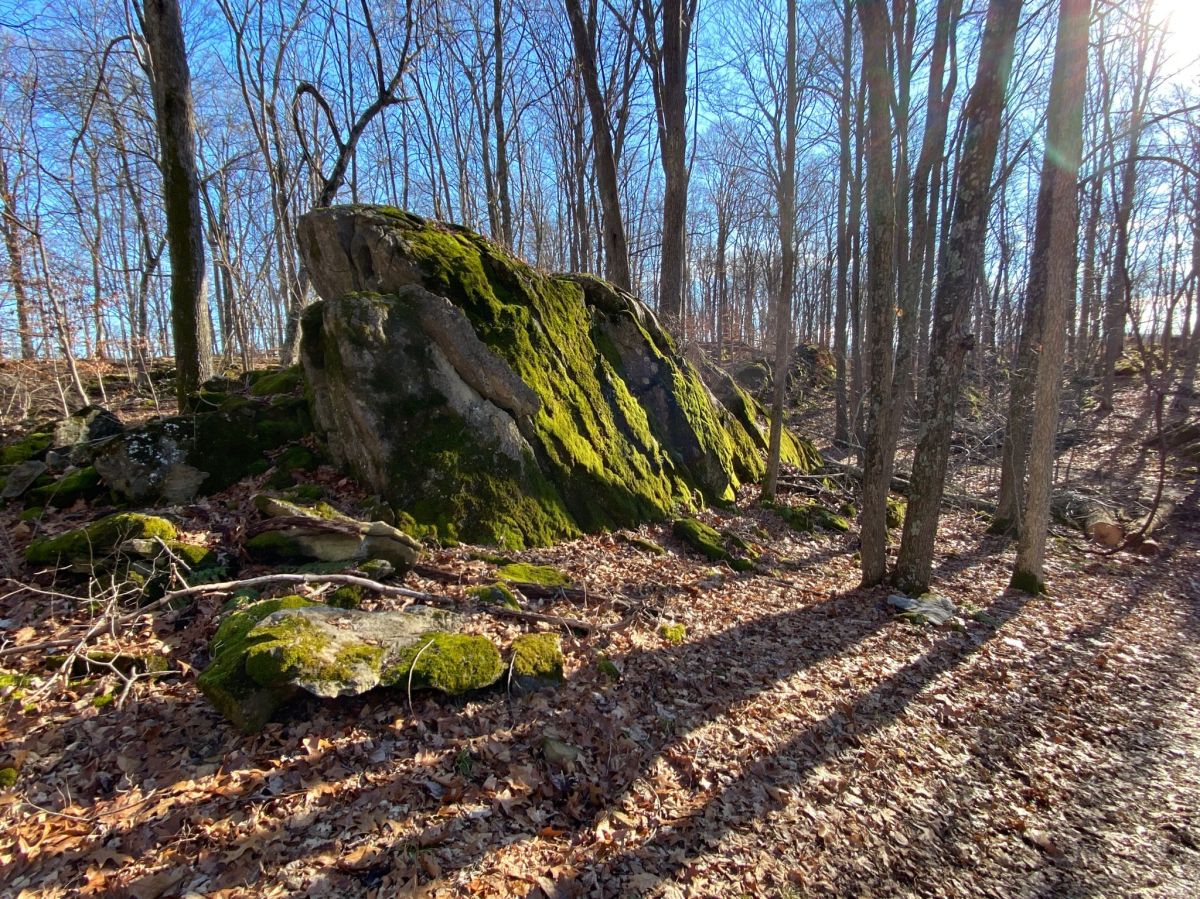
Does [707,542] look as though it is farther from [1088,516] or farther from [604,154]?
[604,154]

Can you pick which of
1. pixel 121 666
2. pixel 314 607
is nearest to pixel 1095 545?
pixel 314 607

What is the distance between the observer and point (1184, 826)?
366cm

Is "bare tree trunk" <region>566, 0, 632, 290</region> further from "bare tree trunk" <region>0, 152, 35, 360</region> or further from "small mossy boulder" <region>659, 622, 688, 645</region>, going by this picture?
"bare tree trunk" <region>0, 152, 35, 360</region>

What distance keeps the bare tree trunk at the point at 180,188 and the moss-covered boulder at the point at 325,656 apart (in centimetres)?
583

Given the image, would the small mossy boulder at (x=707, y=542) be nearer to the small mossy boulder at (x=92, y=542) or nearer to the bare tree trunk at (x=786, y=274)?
the bare tree trunk at (x=786, y=274)

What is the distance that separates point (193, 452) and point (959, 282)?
9.67m

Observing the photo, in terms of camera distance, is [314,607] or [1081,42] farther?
[1081,42]

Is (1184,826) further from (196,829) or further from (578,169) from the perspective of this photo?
(578,169)

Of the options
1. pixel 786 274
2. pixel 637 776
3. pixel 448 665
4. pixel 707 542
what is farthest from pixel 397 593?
pixel 786 274

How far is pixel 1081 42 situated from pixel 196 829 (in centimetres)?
1174

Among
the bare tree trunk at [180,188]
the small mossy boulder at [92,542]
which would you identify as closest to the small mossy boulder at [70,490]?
the small mossy boulder at [92,542]

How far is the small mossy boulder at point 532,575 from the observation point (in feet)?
19.1

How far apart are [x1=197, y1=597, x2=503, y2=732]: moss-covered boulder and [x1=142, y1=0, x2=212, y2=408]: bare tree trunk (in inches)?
230

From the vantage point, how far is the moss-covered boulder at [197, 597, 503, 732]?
3.59 metres
